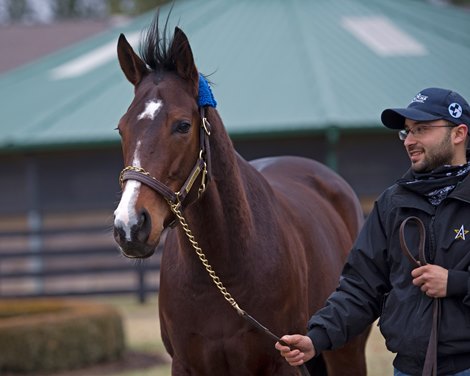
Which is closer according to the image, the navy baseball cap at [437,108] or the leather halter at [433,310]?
the leather halter at [433,310]

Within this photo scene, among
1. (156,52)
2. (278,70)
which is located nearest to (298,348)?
(156,52)

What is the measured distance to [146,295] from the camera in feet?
52.5

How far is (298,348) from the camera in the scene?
401 cm

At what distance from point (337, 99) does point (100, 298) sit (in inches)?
224

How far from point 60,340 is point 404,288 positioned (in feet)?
21.9

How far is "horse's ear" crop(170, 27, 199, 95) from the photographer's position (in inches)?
171

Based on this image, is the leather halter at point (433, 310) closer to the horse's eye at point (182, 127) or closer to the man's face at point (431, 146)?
the man's face at point (431, 146)

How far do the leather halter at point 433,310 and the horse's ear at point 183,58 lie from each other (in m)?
1.22

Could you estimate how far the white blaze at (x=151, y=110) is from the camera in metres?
4.12

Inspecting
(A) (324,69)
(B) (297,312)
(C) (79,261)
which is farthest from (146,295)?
(B) (297,312)

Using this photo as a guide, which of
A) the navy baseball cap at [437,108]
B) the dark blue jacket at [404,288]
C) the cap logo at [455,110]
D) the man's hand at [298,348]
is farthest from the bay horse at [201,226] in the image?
the cap logo at [455,110]

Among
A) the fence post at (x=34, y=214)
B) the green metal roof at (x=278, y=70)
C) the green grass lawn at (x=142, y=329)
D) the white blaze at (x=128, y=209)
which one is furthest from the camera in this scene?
the fence post at (x=34, y=214)

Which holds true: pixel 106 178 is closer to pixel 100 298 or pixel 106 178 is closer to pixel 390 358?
Answer: pixel 100 298

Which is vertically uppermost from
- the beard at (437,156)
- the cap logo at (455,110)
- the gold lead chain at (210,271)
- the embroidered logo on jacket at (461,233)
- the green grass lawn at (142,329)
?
the cap logo at (455,110)
